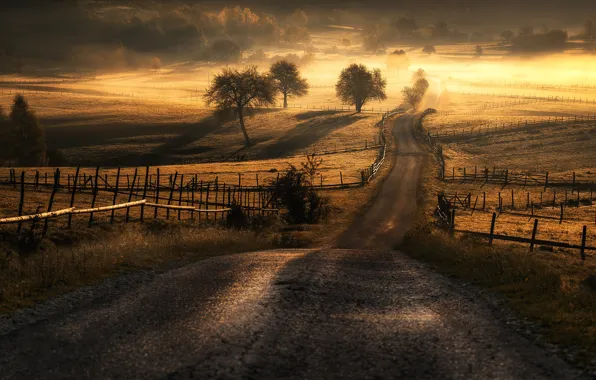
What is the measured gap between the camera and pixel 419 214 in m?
41.5

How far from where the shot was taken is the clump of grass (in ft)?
51.2

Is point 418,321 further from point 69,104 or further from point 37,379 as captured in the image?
point 69,104

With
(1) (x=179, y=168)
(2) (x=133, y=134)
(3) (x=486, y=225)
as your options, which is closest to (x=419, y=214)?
(3) (x=486, y=225)

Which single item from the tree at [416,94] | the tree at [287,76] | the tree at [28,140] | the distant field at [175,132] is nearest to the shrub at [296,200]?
the distant field at [175,132]

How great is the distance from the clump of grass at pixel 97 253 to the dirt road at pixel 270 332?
0.99 m

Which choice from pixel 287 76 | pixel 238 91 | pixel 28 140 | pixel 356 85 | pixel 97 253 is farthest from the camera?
pixel 287 76

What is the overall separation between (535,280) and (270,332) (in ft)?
29.0

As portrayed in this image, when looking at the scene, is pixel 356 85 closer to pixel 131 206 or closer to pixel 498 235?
pixel 131 206

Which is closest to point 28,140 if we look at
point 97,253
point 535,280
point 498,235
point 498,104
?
point 97,253

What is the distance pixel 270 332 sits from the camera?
12.2m

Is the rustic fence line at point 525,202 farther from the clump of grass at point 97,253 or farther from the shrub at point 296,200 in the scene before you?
the clump of grass at point 97,253

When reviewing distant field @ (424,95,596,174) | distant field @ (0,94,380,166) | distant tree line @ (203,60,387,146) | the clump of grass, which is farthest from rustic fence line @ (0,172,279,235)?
distant tree line @ (203,60,387,146)

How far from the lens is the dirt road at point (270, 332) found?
10602 millimetres

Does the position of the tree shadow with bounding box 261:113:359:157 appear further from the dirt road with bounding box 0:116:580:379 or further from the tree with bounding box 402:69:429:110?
the dirt road with bounding box 0:116:580:379
